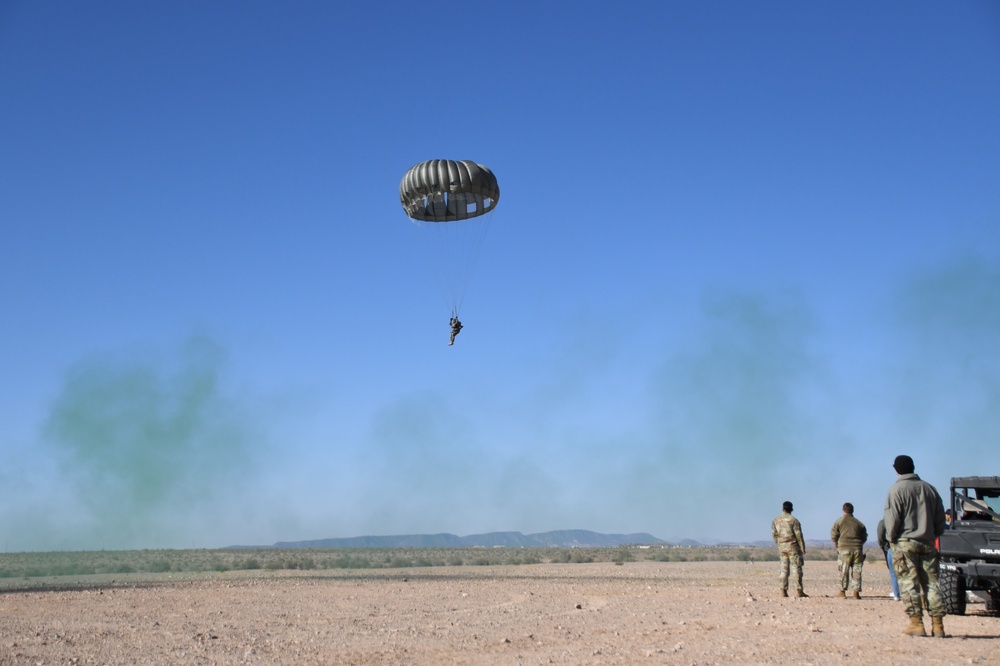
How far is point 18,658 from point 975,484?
12743 millimetres

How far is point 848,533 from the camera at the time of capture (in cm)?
1552

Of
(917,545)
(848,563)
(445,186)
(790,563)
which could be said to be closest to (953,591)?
(917,545)

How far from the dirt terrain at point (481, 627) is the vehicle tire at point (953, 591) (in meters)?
0.31

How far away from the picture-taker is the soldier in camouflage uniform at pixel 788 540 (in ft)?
50.6

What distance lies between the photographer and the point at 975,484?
520 inches

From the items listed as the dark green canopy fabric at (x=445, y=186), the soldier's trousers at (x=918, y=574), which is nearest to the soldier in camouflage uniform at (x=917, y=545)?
the soldier's trousers at (x=918, y=574)

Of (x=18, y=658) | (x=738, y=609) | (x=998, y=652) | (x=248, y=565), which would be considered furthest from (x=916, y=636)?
(x=248, y=565)

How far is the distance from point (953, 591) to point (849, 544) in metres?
3.40

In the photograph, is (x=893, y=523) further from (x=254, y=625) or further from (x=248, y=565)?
(x=248, y=565)

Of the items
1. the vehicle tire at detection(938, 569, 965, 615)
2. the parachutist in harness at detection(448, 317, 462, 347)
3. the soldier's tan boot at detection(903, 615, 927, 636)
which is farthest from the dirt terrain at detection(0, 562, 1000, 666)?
the parachutist in harness at detection(448, 317, 462, 347)

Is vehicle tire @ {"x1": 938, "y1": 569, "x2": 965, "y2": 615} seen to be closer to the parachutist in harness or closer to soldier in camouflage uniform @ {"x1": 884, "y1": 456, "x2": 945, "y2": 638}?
soldier in camouflage uniform @ {"x1": 884, "y1": 456, "x2": 945, "y2": 638}

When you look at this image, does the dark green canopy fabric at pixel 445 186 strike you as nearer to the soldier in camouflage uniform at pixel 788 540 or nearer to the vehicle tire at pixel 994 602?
the soldier in camouflage uniform at pixel 788 540

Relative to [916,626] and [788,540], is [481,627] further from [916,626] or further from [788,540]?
[788,540]

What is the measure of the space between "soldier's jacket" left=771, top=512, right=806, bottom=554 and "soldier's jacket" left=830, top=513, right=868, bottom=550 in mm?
611
